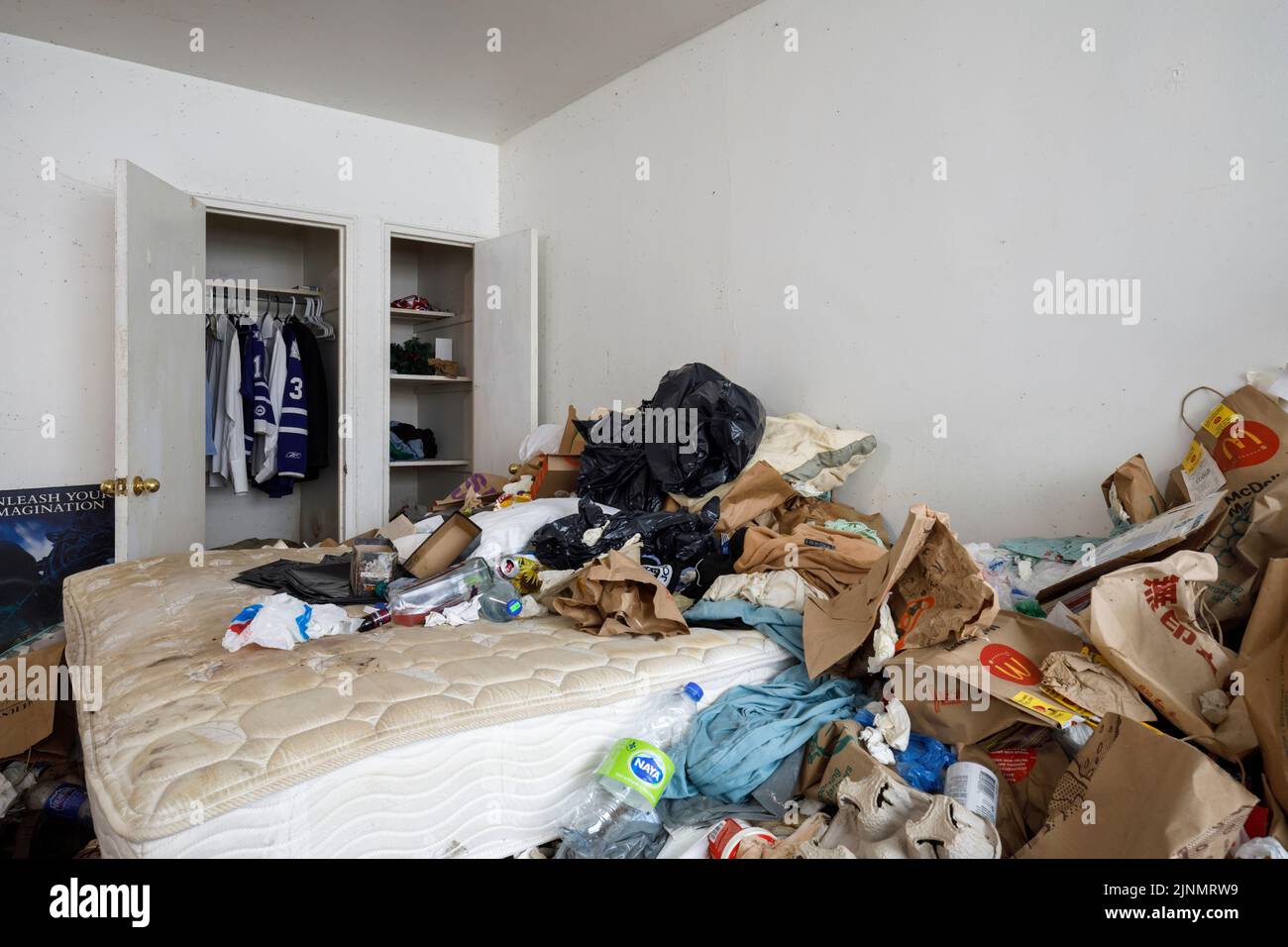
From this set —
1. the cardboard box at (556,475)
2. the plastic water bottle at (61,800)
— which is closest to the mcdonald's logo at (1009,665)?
the cardboard box at (556,475)

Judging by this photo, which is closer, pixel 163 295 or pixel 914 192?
pixel 914 192

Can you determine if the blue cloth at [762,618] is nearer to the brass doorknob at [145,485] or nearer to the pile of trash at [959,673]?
the pile of trash at [959,673]

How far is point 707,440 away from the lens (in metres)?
2.43

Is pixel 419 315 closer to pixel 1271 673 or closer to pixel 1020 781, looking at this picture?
pixel 1020 781

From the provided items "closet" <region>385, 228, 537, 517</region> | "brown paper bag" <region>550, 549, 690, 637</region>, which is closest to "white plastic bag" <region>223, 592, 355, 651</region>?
"brown paper bag" <region>550, 549, 690, 637</region>

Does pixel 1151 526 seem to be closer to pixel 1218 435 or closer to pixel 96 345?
pixel 1218 435

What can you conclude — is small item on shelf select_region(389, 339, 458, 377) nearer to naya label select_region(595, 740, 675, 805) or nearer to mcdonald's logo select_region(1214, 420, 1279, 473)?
naya label select_region(595, 740, 675, 805)

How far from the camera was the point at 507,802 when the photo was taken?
129 centimetres

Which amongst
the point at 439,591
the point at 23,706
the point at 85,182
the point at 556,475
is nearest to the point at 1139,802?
the point at 439,591

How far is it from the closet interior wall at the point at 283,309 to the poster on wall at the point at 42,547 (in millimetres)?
1304

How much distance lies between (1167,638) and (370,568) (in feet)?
6.00

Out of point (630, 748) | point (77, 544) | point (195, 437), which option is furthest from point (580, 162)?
point (630, 748)
